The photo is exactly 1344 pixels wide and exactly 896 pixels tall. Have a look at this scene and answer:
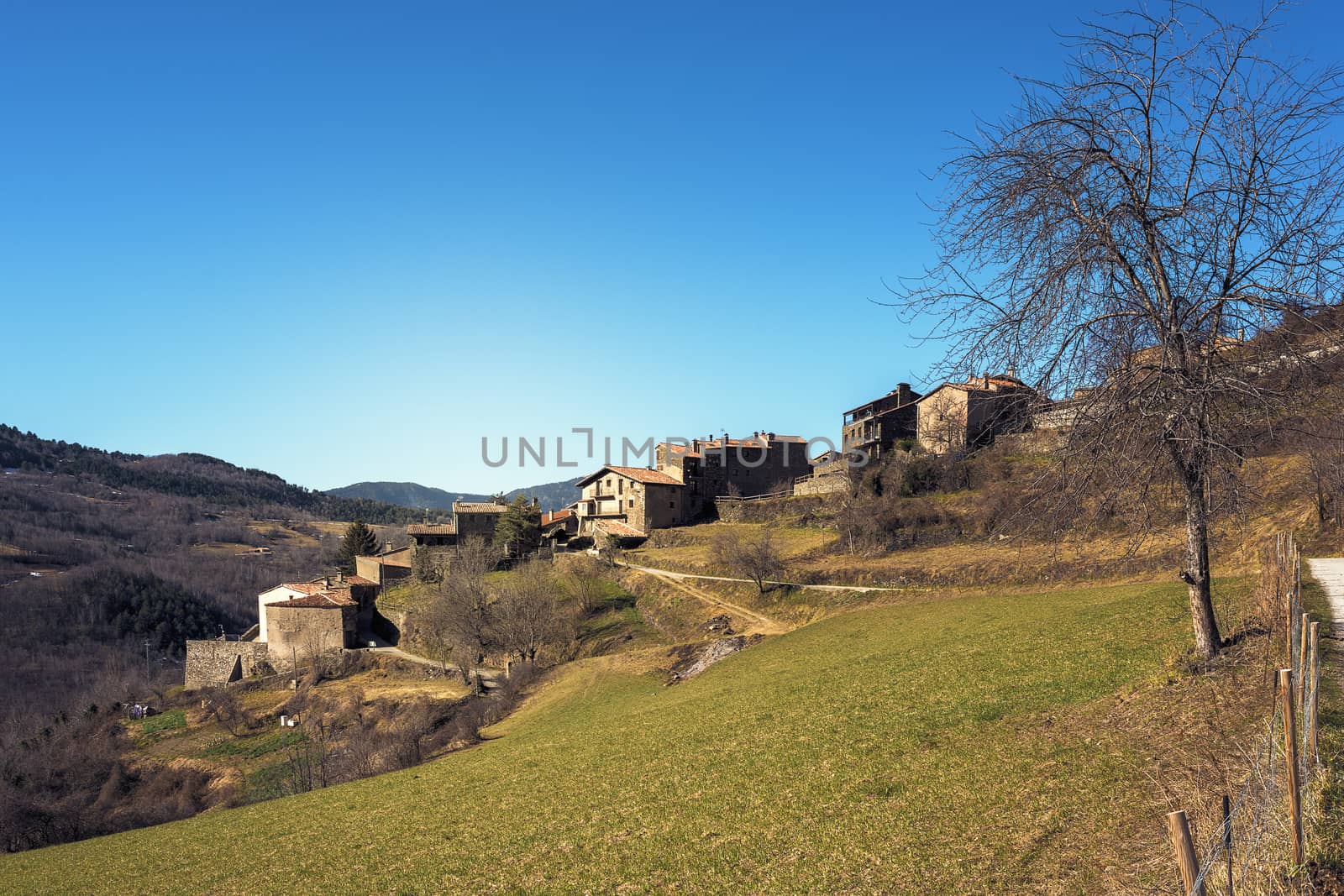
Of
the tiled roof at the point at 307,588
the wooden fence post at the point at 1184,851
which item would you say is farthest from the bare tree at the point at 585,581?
the wooden fence post at the point at 1184,851

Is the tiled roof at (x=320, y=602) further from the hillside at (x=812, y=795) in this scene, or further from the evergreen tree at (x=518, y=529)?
the hillside at (x=812, y=795)

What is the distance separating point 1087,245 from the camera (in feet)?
33.9

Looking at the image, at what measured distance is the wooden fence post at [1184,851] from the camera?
4.02 meters

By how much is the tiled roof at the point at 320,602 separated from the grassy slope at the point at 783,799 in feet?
129

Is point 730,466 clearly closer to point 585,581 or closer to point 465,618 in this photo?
point 585,581

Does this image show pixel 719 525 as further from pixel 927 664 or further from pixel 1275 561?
pixel 1275 561

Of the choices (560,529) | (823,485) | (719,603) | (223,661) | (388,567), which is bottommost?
(223,661)

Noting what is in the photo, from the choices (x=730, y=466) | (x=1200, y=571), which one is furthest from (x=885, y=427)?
(x=1200, y=571)

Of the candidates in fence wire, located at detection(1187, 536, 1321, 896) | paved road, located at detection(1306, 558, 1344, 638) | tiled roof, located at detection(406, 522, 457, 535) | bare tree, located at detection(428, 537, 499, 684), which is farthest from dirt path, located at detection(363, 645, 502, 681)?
fence wire, located at detection(1187, 536, 1321, 896)

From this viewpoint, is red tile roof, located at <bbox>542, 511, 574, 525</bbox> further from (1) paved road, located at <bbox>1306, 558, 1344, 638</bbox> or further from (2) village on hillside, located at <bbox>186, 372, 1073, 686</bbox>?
(1) paved road, located at <bbox>1306, 558, 1344, 638</bbox>

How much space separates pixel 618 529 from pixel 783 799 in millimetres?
61304

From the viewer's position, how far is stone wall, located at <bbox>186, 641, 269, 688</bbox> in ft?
209

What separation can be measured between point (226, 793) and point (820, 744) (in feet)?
107

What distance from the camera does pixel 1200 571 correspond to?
1138 cm
